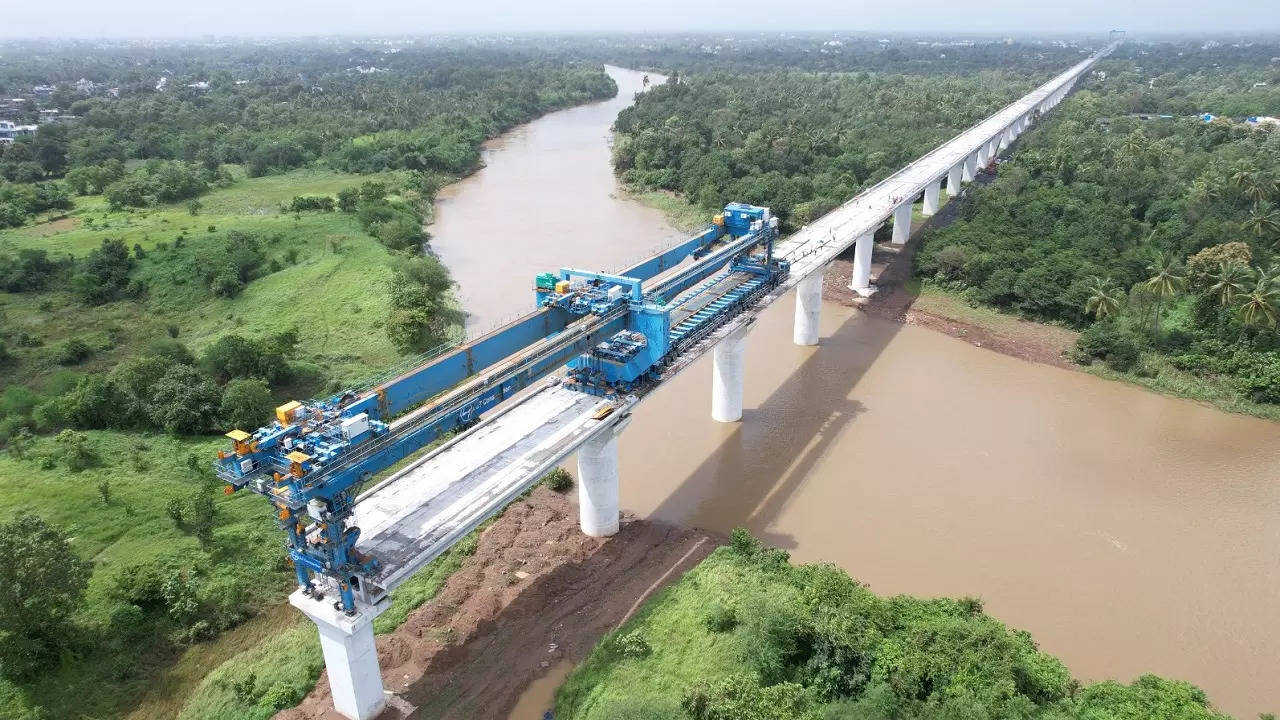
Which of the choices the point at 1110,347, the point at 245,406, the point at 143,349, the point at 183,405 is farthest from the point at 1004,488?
the point at 143,349

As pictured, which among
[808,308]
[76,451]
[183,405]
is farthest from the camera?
[808,308]

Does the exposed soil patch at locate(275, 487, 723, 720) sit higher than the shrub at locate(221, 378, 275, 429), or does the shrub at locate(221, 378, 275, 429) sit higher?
the shrub at locate(221, 378, 275, 429)

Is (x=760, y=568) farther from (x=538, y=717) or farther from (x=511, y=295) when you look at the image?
(x=511, y=295)

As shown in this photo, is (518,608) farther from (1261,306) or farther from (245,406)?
(1261,306)

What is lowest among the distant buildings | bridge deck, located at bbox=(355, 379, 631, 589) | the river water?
the river water

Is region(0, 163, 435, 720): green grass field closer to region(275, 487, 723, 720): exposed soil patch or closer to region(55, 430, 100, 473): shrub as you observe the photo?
region(55, 430, 100, 473): shrub

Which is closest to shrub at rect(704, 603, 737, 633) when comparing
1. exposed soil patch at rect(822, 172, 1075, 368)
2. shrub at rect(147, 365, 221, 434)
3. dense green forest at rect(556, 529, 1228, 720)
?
dense green forest at rect(556, 529, 1228, 720)
